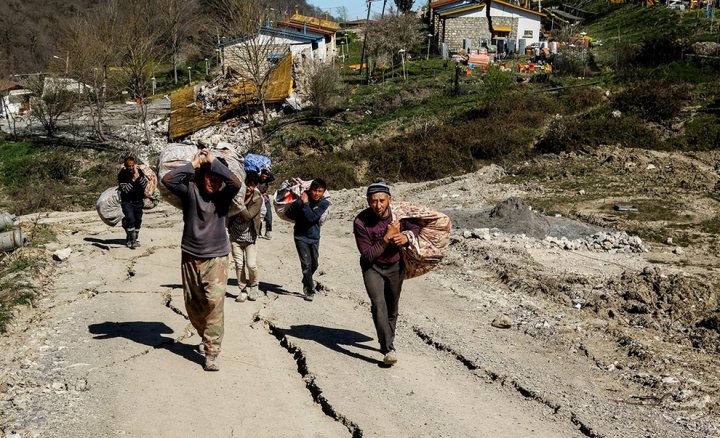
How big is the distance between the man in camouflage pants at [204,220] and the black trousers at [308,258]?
→ 280 cm

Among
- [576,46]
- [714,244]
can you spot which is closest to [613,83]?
[576,46]

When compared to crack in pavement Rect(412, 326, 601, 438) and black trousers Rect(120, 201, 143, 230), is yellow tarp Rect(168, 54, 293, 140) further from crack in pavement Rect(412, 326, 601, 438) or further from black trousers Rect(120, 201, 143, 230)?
crack in pavement Rect(412, 326, 601, 438)

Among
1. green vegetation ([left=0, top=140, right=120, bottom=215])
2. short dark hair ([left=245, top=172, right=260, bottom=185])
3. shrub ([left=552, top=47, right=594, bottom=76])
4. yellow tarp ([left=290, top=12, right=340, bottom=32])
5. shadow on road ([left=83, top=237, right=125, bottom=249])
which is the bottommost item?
green vegetation ([left=0, top=140, right=120, bottom=215])

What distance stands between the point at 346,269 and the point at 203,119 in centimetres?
2520

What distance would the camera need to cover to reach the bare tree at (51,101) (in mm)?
38344

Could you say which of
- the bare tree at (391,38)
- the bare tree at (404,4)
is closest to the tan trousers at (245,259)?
the bare tree at (391,38)

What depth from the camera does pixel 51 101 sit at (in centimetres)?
3859

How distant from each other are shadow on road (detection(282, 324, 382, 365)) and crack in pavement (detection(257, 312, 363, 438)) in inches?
6.5

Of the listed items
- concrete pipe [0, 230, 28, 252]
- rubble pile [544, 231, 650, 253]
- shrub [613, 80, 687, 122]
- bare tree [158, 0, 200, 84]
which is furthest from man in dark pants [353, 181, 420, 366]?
bare tree [158, 0, 200, 84]

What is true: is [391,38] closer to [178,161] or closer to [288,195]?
[288,195]

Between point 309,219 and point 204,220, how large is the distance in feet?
8.95

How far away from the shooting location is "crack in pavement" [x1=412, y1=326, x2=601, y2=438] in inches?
239

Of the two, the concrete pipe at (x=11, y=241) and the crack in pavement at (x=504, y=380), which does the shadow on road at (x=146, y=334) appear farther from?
the concrete pipe at (x=11, y=241)

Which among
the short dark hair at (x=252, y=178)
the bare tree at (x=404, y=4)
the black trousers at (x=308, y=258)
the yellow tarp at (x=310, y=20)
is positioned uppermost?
the bare tree at (x=404, y=4)
